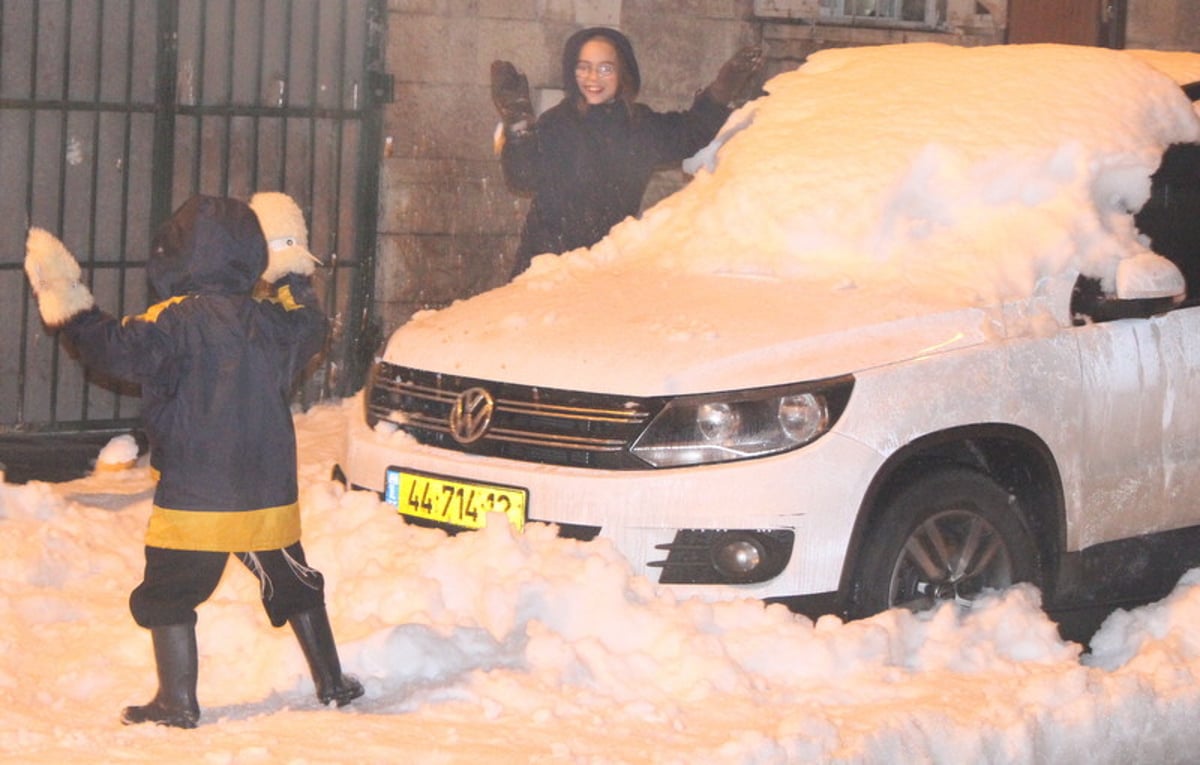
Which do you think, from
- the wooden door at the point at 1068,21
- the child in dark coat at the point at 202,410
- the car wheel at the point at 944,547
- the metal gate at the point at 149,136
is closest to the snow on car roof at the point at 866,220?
the car wheel at the point at 944,547

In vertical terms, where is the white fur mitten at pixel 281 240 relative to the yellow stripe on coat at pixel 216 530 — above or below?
above

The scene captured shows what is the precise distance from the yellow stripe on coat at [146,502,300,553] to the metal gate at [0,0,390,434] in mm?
4984

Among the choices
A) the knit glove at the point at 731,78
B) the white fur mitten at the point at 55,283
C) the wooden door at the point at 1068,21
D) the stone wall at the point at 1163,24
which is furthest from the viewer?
the stone wall at the point at 1163,24

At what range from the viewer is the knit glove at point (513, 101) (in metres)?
8.42

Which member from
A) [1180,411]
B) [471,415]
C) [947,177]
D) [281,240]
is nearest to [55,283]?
[281,240]

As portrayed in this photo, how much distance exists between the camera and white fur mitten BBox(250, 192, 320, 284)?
5.21 metres

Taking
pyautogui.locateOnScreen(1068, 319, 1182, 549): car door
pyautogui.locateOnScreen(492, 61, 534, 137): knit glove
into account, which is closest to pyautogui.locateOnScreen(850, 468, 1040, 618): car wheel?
pyautogui.locateOnScreen(1068, 319, 1182, 549): car door

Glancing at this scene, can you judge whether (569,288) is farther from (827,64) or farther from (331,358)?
(331,358)

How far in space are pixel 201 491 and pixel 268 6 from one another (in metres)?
5.79

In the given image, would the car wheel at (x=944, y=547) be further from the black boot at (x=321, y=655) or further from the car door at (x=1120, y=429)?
the black boot at (x=321, y=655)

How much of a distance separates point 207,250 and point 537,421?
1.23 m

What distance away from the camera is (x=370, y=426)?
636cm

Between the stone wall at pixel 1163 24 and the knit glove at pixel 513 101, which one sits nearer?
the knit glove at pixel 513 101

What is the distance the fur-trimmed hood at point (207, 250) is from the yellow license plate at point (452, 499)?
1.09 meters
